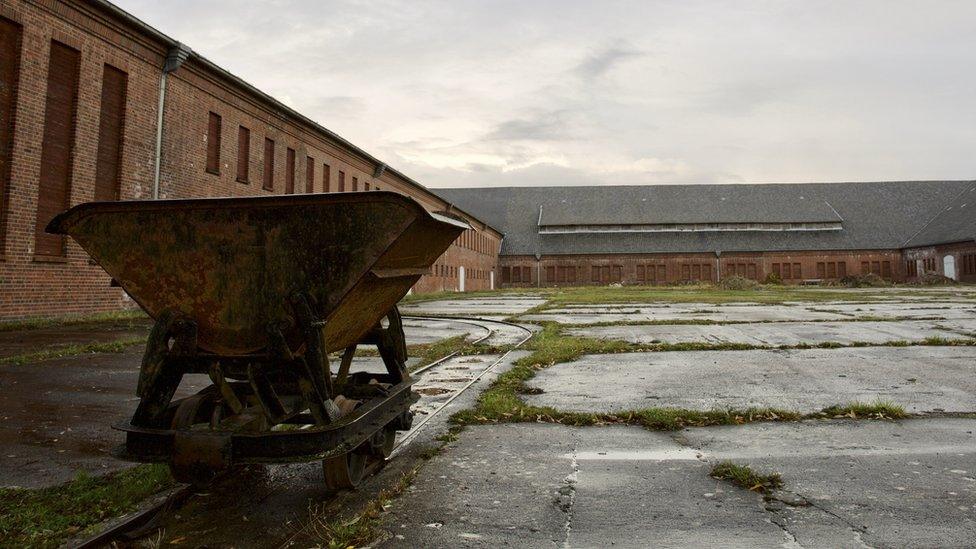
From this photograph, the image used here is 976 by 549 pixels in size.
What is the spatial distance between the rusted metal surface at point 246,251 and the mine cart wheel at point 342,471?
68 cm

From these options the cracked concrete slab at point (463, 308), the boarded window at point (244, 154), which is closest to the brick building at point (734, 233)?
the cracked concrete slab at point (463, 308)

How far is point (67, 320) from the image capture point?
12859 millimetres

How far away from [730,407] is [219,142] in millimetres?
18692

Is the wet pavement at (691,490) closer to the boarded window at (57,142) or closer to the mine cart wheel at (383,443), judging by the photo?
the mine cart wheel at (383,443)

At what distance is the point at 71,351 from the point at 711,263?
184ft

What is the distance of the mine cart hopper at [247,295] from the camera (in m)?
2.88

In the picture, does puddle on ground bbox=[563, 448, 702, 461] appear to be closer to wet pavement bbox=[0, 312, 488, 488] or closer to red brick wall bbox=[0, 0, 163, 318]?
wet pavement bbox=[0, 312, 488, 488]

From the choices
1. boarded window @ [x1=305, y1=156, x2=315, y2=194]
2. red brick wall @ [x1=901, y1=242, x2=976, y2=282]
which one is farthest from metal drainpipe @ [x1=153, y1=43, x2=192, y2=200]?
red brick wall @ [x1=901, y1=242, x2=976, y2=282]

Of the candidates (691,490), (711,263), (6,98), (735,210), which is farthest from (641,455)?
(735,210)

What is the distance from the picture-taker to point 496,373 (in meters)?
7.29

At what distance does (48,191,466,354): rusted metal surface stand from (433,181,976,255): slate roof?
5696 centimetres

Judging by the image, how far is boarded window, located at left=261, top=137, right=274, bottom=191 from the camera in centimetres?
2239

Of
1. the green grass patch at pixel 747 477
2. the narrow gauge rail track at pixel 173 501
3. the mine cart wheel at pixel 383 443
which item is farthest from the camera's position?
the mine cart wheel at pixel 383 443

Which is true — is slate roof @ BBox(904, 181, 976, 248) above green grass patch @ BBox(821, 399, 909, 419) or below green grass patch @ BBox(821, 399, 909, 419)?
above
